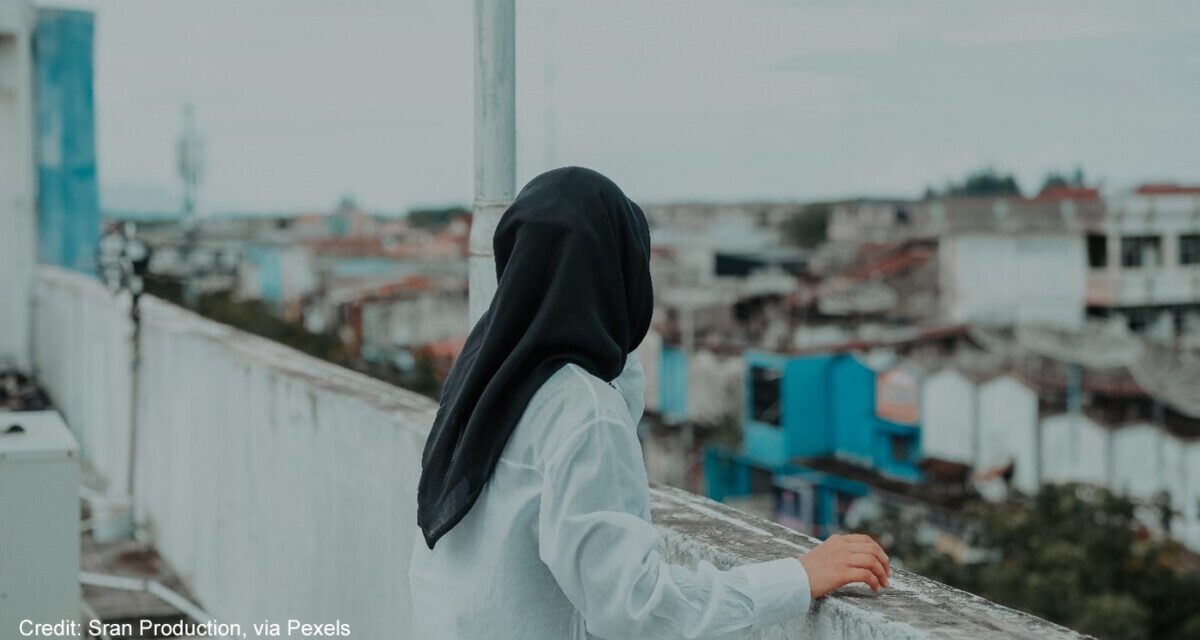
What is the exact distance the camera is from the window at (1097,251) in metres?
35.8

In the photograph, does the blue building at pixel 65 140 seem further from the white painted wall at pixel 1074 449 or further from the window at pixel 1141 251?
the window at pixel 1141 251

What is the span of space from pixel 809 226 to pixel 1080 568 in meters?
46.6

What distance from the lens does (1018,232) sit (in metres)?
37.6

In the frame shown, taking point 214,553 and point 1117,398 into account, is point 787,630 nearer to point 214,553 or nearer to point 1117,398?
point 214,553

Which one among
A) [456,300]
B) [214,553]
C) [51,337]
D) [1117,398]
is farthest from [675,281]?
[214,553]

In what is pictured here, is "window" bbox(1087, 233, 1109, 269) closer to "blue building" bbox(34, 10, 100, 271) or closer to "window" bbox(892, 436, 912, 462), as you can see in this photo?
"window" bbox(892, 436, 912, 462)

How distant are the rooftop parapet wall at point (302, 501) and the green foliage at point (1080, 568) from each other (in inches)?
466

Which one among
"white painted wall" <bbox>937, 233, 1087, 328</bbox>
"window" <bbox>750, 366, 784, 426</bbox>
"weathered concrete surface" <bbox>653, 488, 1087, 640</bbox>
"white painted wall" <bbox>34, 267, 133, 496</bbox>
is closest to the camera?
"weathered concrete surface" <bbox>653, 488, 1087, 640</bbox>

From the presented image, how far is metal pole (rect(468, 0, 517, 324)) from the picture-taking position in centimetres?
275

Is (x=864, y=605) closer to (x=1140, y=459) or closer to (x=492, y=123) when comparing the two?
(x=492, y=123)

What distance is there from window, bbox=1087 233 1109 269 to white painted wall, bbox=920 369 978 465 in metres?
7.97


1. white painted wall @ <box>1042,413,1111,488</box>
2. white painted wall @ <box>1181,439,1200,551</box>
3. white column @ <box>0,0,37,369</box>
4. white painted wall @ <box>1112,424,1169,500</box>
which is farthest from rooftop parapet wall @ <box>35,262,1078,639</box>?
white painted wall @ <box>1112,424,1169,500</box>

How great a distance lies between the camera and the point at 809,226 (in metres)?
61.5

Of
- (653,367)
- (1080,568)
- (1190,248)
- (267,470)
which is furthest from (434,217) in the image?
(267,470)
